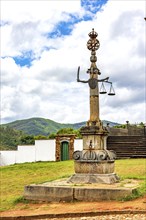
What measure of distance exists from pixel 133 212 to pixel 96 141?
11.4ft

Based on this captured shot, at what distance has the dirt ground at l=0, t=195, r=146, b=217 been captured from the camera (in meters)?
7.37

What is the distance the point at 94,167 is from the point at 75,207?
1.99m

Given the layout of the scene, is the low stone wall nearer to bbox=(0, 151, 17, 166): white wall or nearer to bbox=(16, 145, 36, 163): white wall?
bbox=(16, 145, 36, 163): white wall

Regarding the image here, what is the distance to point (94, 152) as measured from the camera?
998cm

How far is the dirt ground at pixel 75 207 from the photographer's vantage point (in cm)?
737

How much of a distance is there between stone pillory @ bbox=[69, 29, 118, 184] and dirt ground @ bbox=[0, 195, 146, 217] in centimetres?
140

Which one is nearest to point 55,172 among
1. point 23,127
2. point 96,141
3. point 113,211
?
point 96,141

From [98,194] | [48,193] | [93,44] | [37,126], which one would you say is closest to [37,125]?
[37,126]

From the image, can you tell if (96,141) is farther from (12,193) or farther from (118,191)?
(12,193)

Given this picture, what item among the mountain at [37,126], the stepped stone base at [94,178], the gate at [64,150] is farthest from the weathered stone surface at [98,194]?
the mountain at [37,126]

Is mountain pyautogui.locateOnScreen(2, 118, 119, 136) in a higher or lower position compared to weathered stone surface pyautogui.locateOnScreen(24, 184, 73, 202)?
higher

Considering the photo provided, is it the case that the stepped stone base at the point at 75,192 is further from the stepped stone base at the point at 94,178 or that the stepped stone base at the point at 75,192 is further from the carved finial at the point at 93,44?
the carved finial at the point at 93,44

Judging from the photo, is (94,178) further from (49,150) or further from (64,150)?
(49,150)

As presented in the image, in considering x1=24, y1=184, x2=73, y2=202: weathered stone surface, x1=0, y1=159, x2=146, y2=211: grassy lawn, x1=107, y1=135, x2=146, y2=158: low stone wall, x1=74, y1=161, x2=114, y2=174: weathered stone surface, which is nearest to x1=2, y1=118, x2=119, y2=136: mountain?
x1=107, y1=135, x2=146, y2=158: low stone wall
